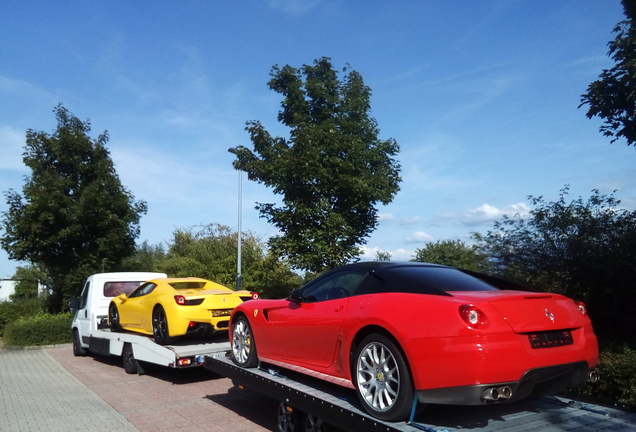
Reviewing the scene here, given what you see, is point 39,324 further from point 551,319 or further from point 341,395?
point 551,319

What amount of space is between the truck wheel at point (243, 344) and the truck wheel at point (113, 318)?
4.83 metres

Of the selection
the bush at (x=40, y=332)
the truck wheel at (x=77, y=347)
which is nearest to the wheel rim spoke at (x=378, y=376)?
the truck wheel at (x=77, y=347)

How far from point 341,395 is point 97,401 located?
4857 millimetres

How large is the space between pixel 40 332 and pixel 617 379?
15.6 meters

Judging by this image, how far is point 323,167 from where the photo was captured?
12.1m

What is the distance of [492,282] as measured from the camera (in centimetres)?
493

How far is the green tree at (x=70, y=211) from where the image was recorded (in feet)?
55.6

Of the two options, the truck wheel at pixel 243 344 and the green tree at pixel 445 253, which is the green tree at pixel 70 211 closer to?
the green tree at pixel 445 253

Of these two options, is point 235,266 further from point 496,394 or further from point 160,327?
point 496,394

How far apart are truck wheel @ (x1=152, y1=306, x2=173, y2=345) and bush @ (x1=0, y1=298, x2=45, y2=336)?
12.0m

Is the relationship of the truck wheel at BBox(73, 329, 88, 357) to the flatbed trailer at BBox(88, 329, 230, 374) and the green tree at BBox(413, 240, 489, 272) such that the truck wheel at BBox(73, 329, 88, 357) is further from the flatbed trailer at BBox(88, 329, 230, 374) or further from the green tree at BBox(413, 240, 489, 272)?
Answer: the green tree at BBox(413, 240, 489, 272)

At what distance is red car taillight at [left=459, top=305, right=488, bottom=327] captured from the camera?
3.83m

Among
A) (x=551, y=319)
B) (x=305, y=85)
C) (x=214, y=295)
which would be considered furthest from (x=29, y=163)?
(x=551, y=319)

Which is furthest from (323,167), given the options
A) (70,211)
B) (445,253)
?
(70,211)
